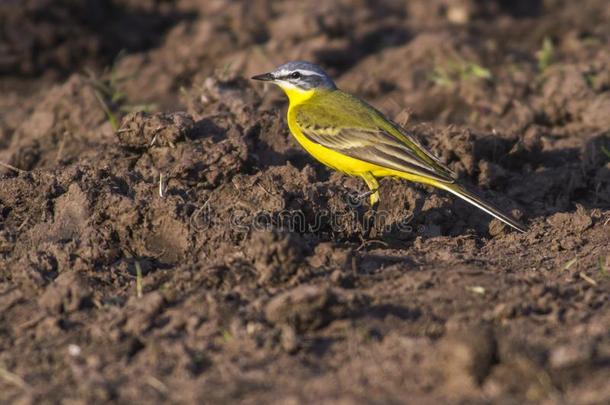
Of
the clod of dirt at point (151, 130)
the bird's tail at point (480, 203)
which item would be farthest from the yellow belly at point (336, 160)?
the clod of dirt at point (151, 130)

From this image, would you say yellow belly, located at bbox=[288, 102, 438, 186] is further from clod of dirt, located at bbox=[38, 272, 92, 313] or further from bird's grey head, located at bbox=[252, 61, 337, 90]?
clod of dirt, located at bbox=[38, 272, 92, 313]

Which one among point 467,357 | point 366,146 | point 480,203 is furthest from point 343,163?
point 467,357

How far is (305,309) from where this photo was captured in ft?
19.6

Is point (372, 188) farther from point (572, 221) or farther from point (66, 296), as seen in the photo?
point (66, 296)

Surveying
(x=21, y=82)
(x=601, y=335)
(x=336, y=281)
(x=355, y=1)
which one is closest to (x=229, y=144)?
(x=336, y=281)

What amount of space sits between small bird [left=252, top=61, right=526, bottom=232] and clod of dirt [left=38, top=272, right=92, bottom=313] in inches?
123

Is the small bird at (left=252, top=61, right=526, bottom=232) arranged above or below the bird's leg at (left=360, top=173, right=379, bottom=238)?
above

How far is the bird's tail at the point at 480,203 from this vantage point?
8.10m

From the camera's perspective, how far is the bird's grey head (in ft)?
32.9

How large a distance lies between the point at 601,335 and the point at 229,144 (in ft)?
13.6

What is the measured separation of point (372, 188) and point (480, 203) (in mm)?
1170

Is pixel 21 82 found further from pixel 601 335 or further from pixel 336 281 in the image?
pixel 601 335

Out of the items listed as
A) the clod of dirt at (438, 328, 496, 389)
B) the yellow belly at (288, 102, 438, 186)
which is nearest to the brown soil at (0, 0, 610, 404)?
the clod of dirt at (438, 328, 496, 389)

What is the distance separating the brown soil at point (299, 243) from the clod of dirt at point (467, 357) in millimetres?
13
